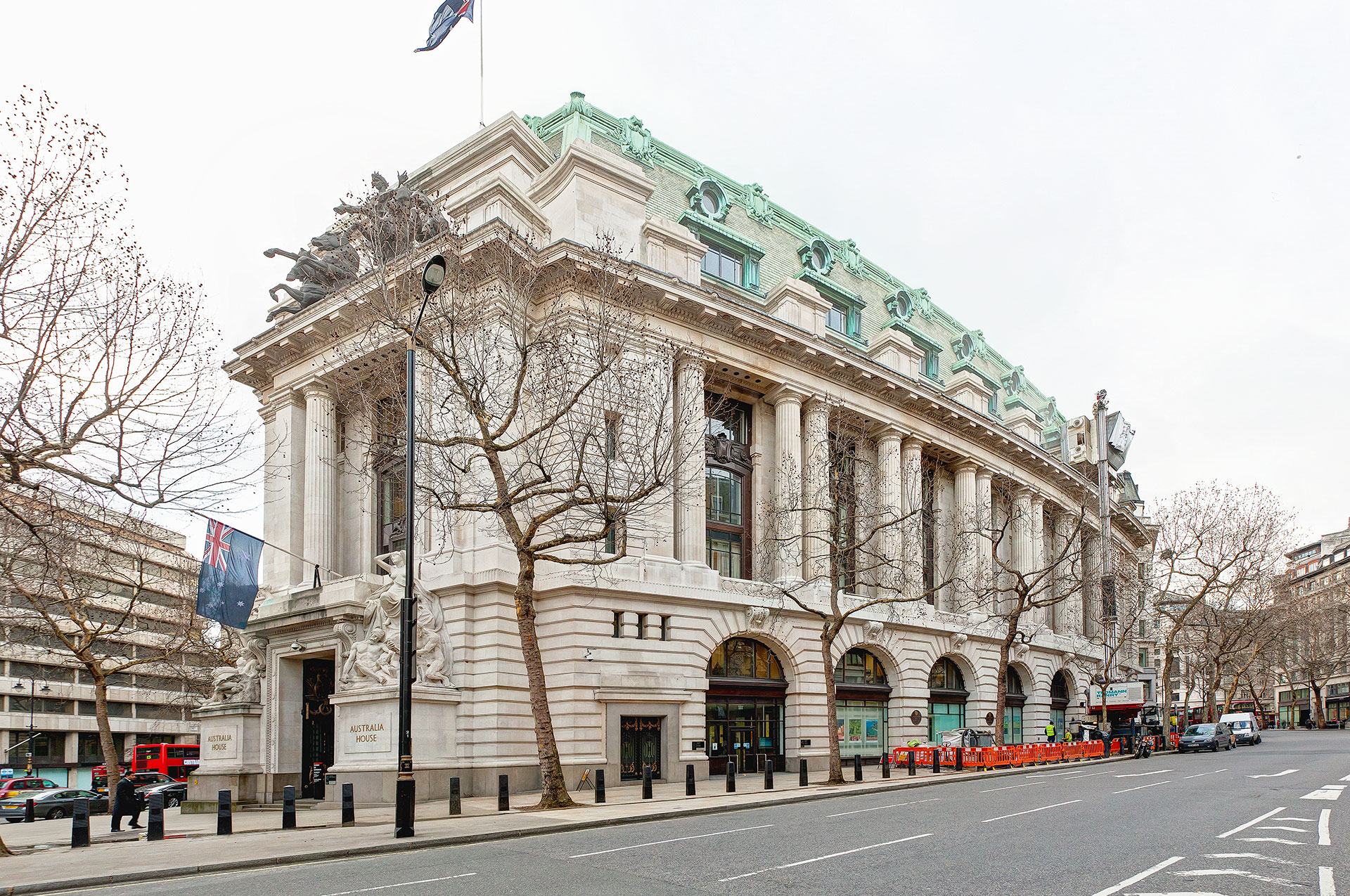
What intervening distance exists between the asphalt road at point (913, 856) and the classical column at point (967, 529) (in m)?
27.9

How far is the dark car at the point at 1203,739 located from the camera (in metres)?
57.2

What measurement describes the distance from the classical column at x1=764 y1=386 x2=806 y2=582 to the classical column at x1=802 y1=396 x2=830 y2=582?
340 mm

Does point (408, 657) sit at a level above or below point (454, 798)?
above

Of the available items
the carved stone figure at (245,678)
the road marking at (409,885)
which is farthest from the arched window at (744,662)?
the road marking at (409,885)

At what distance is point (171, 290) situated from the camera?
20.3 metres

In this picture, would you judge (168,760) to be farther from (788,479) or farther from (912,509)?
(912,509)

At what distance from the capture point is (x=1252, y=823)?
18.3m

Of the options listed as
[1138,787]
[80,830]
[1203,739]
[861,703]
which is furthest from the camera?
[1203,739]

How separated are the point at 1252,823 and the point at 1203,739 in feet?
144

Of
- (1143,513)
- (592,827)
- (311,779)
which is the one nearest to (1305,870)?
(592,827)

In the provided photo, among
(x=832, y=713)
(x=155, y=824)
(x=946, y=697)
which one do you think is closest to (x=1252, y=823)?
(x=832, y=713)

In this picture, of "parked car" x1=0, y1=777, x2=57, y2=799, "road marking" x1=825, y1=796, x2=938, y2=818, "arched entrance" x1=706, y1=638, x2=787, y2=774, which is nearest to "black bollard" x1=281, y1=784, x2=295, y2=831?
"road marking" x1=825, y1=796, x2=938, y2=818

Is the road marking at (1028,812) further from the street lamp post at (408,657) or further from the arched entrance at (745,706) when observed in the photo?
the arched entrance at (745,706)

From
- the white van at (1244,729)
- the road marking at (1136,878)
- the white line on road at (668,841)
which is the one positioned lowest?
the white van at (1244,729)
